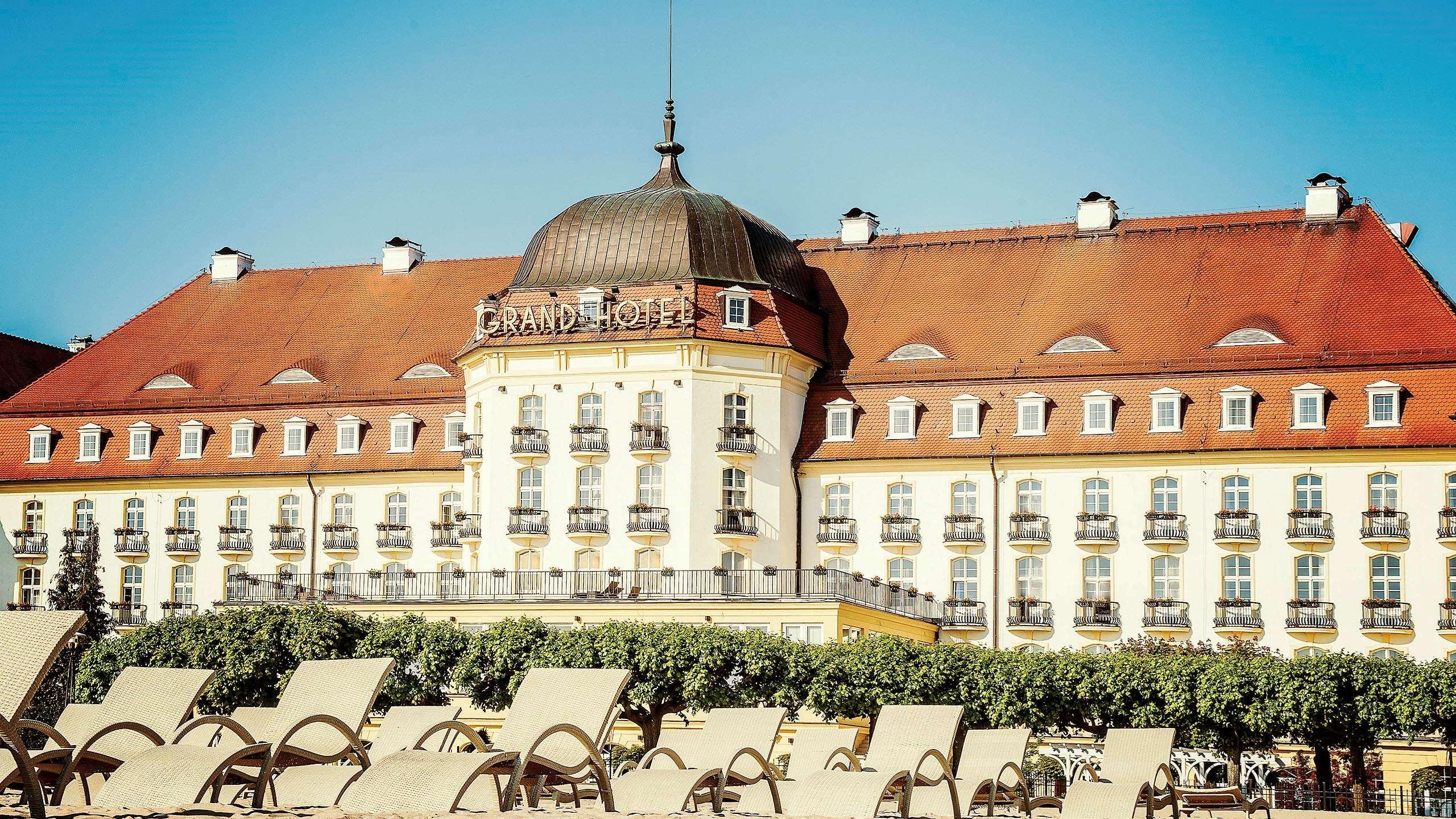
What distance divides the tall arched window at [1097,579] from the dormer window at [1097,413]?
316 cm

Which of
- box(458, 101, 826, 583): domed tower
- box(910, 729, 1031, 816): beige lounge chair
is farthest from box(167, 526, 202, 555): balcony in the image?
box(910, 729, 1031, 816): beige lounge chair

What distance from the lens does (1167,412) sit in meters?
50.6

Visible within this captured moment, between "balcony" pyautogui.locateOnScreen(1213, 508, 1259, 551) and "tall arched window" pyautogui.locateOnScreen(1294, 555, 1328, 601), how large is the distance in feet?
3.70

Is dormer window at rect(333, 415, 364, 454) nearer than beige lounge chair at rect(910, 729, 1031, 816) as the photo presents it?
No

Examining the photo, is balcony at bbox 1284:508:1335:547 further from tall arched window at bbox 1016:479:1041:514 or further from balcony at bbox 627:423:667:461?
balcony at bbox 627:423:667:461

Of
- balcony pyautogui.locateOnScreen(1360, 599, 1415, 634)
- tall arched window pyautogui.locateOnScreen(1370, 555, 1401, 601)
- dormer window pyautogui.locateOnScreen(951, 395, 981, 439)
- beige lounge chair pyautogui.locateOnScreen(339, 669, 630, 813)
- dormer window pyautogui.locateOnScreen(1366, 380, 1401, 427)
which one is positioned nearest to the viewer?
beige lounge chair pyautogui.locateOnScreen(339, 669, 630, 813)

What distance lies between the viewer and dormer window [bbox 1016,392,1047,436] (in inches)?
2031

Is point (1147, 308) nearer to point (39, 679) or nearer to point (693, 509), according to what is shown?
point (693, 509)

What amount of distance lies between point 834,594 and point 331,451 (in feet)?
54.0

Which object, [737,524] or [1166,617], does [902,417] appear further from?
[1166,617]

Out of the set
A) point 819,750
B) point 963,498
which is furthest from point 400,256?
point 819,750

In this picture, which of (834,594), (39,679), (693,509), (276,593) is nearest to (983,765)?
(39,679)

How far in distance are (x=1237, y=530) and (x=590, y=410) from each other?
15784 millimetres

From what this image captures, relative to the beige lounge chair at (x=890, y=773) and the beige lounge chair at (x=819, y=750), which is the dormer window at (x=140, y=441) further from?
the beige lounge chair at (x=890, y=773)
